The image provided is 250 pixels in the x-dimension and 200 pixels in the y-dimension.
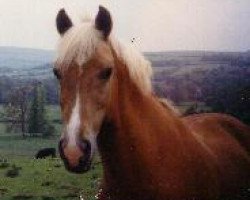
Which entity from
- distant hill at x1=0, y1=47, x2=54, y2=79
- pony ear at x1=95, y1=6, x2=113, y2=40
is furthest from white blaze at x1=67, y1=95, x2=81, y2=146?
distant hill at x1=0, y1=47, x2=54, y2=79

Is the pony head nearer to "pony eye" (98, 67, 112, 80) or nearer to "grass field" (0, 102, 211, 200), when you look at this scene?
"pony eye" (98, 67, 112, 80)

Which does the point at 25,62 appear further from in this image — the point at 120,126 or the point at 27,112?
the point at 120,126

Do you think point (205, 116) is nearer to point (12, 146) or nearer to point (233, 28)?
point (233, 28)

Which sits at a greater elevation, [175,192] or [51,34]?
[51,34]

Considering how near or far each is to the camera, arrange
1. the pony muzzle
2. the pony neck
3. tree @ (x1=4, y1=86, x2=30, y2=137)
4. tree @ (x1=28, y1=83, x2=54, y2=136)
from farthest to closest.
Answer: tree @ (x1=4, y1=86, x2=30, y2=137)
tree @ (x1=28, y1=83, x2=54, y2=136)
the pony neck
the pony muzzle

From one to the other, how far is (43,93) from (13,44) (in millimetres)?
525

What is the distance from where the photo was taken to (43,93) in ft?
14.1

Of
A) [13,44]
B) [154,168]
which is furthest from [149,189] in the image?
[13,44]

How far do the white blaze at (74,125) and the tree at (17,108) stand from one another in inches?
91.2

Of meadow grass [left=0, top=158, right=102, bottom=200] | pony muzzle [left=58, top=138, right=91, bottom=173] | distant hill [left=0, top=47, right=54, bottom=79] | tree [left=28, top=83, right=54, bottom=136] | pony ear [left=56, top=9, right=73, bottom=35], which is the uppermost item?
pony ear [left=56, top=9, right=73, bottom=35]

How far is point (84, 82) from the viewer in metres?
2.32

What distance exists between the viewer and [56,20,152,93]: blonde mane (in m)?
2.37

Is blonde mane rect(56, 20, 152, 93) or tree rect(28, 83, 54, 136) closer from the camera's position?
blonde mane rect(56, 20, 152, 93)

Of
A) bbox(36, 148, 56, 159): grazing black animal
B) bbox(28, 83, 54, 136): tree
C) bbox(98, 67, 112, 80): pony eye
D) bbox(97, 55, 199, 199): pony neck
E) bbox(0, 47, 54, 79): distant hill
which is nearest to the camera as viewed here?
bbox(98, 67, 112, 80): pony eye
